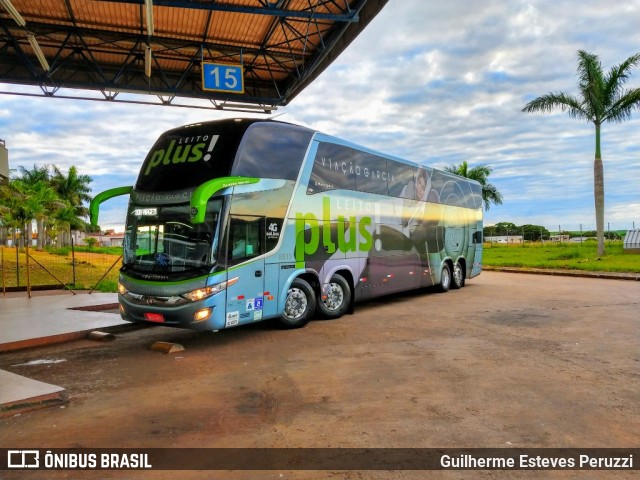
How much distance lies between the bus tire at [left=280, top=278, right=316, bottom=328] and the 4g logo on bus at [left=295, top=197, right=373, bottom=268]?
47 cm

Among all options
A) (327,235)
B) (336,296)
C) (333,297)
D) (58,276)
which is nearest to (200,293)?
(327,235)

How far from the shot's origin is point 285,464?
3.68 m

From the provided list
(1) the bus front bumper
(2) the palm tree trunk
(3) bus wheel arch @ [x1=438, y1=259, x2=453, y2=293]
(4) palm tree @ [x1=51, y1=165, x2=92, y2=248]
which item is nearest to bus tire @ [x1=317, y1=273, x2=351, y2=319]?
(1) the bus front bumper

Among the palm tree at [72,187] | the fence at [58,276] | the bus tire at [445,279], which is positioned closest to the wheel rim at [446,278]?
the bus tire at [445,279]

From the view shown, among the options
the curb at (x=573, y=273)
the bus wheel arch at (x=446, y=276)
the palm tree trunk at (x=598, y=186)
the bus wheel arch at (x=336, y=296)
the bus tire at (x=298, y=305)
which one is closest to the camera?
the bus tire at (x=298, y=305)

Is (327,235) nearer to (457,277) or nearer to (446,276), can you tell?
(446,276)

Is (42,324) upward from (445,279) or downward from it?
downward

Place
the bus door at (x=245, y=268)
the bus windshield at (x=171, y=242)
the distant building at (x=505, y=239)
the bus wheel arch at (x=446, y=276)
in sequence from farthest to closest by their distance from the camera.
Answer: the distant building at (x=505, y=239) → the bus wheel arch at (x=446, y=276) → the bus door at (x=245, y=268) → the bus windshield at (x=171, y=242)

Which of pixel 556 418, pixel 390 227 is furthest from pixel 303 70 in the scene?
pixel 556 418

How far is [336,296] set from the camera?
35.1 feet

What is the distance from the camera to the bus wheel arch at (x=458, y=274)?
16625mm

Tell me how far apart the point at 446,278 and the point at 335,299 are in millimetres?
6530

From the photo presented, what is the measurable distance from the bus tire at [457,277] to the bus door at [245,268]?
32.7 feet

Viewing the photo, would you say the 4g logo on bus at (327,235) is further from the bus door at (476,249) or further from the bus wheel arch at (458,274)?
the bus door at (476,249)
